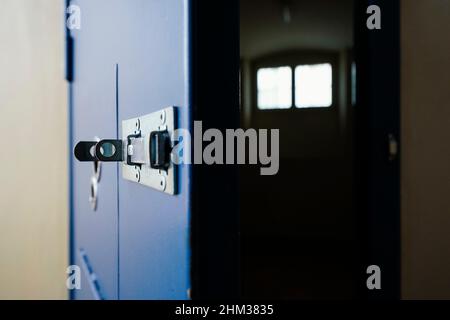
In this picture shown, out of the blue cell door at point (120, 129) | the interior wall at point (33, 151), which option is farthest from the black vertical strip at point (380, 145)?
the interior wall at point (33, 151)

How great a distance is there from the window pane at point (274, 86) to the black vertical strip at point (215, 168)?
4347 millimetres

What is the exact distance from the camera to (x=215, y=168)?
383 millimetres

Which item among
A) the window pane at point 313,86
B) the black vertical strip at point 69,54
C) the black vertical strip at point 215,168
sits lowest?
the black vertical strip at point 215,168

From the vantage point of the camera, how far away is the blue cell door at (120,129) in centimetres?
38

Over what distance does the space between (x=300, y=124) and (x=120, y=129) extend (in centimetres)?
410

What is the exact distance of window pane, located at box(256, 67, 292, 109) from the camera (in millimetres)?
4703

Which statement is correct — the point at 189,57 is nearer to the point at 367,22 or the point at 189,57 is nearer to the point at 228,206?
the point at 228,206

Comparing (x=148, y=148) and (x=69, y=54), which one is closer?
(x=148, y=148)

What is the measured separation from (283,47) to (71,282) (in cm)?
420

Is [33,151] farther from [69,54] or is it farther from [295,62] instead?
[295,62]

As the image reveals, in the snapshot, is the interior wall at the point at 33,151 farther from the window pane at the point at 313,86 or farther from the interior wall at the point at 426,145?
the window pane at the point at 313,86

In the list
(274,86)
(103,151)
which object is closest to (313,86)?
(274,86)
